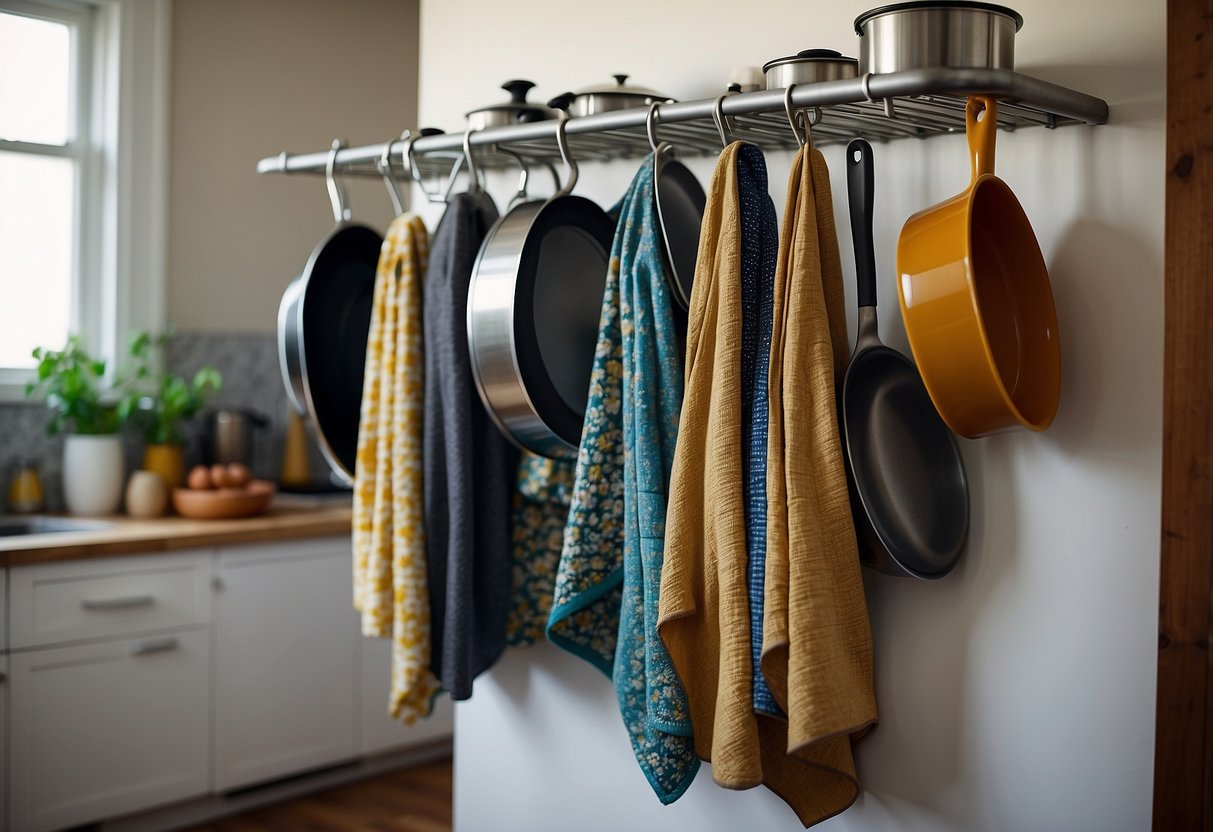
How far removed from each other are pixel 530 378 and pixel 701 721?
0.44 m

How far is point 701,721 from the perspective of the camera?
123 cm

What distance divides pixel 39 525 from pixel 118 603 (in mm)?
463

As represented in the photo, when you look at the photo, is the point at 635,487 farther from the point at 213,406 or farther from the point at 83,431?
the point at 213,406

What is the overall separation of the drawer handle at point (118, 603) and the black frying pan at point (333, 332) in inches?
44.4

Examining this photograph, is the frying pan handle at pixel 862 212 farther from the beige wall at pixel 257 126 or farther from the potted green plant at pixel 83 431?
the beige wall at pixel 257 126

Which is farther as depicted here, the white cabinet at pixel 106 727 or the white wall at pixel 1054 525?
the white cabinet at pixel 106 727

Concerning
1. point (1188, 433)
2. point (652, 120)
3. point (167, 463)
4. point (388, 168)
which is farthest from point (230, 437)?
point (1188, 433)

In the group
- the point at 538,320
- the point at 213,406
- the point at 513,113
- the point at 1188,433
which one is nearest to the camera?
the point at 1188,433

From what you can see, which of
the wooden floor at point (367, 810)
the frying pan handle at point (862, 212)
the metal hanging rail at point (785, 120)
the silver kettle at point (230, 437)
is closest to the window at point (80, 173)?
the silver kettle at point (230, 437)

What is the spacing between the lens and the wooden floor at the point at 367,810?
2.75 metres

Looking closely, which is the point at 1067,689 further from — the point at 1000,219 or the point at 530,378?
the point at 530,378

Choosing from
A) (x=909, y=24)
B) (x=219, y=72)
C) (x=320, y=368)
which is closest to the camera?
(x=909, y=24)

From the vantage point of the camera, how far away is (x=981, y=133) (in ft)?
3.51

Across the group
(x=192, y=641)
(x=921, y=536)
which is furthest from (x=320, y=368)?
(x=192, y=641)
